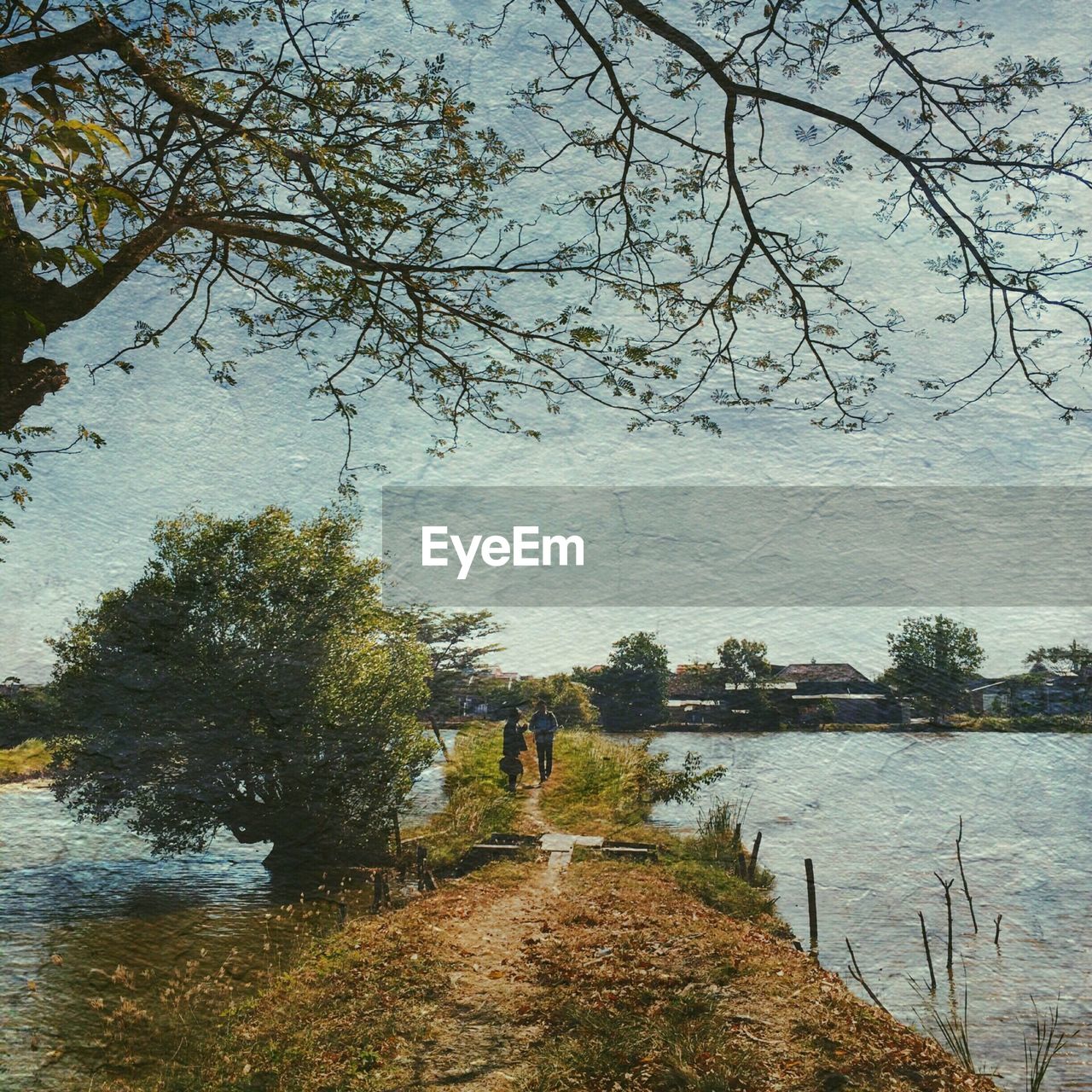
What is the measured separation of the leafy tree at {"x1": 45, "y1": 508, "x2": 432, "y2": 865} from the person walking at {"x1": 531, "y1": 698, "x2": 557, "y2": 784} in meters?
0.36

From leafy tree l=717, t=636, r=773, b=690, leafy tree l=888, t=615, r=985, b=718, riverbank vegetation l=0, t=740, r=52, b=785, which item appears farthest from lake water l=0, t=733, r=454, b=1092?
leafy tree l=888, t=615, r=985, b=718

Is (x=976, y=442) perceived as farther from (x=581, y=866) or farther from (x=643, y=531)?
(x=581, y=866)

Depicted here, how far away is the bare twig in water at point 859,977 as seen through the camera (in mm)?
2945

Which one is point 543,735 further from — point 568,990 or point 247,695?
point 247,695

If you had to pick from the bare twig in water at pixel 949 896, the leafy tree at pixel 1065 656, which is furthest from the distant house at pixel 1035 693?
the bare twig in water at pixel 949 896

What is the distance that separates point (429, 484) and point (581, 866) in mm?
1381

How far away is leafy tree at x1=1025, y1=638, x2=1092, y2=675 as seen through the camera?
9.76 feet

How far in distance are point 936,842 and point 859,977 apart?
0.58 meters

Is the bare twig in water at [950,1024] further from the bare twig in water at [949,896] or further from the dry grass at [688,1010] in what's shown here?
the bare twig in water at [949,896]

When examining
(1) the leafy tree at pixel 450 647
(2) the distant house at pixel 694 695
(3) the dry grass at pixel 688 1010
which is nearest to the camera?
(3) the dry grass at pixel 688 1010

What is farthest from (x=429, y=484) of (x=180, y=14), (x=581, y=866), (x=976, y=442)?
(x=976, y=442)

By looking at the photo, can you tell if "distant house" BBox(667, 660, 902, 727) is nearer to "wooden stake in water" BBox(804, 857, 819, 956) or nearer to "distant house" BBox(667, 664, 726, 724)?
"distant house" BBox(667, 664, 726, 724)

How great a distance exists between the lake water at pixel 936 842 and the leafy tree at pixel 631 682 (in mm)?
120

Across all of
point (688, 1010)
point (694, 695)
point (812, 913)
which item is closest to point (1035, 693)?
point (812, 913)
